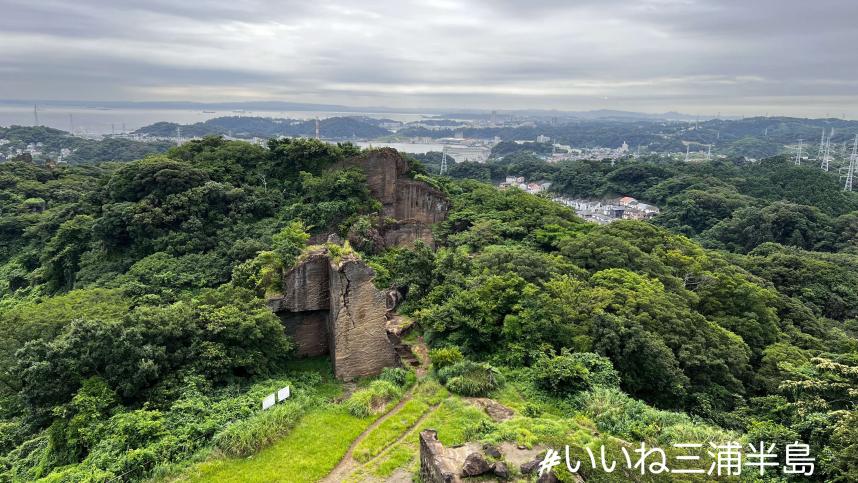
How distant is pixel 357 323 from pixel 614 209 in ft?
191

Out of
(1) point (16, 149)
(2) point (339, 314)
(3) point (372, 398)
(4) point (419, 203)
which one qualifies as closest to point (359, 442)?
(3) point (372, 398)

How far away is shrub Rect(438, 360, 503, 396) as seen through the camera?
517 inches

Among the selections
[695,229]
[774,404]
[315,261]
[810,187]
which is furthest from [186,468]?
[810,187]

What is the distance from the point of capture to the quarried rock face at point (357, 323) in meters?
14.6

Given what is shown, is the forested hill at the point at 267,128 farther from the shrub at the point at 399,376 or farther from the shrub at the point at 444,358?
the shrub at the point at 444,358

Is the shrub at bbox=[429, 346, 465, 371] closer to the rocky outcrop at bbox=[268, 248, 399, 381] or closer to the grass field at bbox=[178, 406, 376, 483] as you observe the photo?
the rocky outcrop at bbox=[268, 248, 399, 381]

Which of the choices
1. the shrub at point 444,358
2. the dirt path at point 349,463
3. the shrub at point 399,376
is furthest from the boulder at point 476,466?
the shrub at point 444,358

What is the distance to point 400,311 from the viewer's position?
19.3m

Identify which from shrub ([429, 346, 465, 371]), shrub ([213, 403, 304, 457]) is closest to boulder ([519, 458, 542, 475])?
shrub ([429, 346, 465, 371])

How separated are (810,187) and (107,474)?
3122 inches

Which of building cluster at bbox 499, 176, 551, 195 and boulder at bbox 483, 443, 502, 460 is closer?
boulder at bbox 483, 443, 502, 460

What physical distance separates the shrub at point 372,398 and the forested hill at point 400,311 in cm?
6

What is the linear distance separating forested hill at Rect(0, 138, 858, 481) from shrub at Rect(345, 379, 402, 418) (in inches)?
2.3

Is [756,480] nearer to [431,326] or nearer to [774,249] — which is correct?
[431,326]
